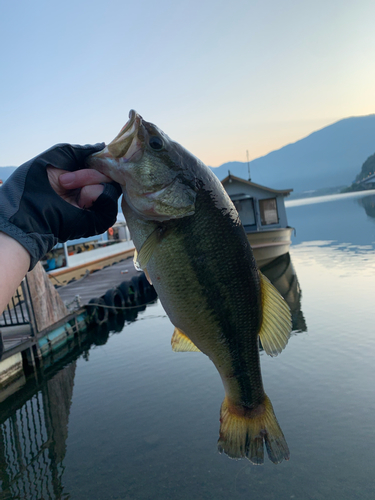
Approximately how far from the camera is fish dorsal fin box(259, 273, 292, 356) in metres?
2.43

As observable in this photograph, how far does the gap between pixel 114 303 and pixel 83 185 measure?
56.4 ft

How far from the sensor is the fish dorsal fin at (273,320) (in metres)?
2.43

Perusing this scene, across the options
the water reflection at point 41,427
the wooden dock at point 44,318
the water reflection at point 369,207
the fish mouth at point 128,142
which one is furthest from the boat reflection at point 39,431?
the water reflection at point 369,207

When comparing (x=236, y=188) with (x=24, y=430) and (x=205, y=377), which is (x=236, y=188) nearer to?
(x=205, y=377)

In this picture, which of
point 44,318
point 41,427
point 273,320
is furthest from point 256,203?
point 273,320

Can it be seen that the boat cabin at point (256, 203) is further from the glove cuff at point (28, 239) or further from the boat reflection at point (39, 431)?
the glove cuff at point (28, 239)

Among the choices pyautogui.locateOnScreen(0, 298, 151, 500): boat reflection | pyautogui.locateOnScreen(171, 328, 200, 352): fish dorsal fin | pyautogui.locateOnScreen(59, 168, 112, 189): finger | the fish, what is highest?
pyautogui.locateOnScreen(59, 168, 112, 189): finger

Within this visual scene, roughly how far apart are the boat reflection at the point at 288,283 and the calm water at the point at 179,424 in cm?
49

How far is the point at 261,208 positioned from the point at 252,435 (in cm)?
2687

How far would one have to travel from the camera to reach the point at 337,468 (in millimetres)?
6570

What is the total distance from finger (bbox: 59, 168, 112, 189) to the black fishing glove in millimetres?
58

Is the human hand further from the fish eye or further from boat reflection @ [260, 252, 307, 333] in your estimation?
boat reflection @ [260, 252, 307, 333]

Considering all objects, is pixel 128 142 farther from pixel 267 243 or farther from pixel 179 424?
pixel 267 243

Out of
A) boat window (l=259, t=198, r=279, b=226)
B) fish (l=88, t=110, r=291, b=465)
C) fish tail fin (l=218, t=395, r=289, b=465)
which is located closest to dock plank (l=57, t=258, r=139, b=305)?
boat window (l=259, t=198, r=279, b=226)
